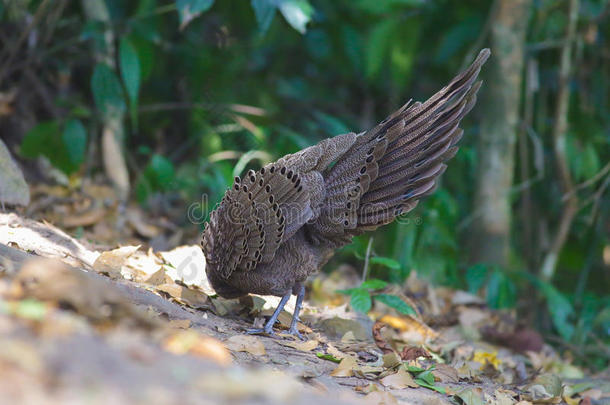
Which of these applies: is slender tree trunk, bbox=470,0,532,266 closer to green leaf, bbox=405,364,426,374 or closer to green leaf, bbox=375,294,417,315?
green leaf, bbox=375,294,417,315

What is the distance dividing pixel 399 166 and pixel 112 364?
2587mm

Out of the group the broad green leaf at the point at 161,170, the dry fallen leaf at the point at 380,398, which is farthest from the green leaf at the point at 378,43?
the dry fallen leaf at the point at 380,398

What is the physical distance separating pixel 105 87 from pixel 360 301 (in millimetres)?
2771

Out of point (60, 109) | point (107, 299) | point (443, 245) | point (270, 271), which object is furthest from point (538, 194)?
point (107, 299)

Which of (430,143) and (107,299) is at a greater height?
(430,143)

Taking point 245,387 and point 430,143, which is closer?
point 245,387

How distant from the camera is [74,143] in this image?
18.4 feet

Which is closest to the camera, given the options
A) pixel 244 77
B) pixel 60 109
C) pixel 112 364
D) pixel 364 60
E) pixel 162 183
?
pixel 112 364

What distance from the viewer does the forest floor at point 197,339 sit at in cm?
147

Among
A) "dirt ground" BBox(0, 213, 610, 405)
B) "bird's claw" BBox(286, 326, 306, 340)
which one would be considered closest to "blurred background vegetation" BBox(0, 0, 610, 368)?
"dirt ground" BBox(0, 213, 610, 405)

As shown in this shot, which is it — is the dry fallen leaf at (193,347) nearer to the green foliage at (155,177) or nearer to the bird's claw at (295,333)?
the bird's claw at (295,333)

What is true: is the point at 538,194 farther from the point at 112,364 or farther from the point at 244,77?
the point at 112,364

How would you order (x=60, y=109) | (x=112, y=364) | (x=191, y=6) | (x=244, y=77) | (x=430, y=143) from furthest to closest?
(x=244, y=77) → (x=60, y=109) → (x=191, y=6) → (x=430, y=143) → (x=112, y=364)

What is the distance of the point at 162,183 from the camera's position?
586cm
